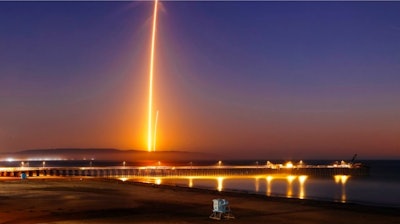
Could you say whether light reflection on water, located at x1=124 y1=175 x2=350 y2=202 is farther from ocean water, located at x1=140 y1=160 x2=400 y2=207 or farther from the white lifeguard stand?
the white lifeguard stand

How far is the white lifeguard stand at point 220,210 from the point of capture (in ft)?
73.9

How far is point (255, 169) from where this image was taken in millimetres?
158375

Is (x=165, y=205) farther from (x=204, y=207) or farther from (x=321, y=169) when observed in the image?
(x=321, y=169)

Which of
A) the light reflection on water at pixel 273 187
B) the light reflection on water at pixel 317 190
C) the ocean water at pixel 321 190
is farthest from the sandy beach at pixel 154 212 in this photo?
the light reflection on water at pixel 273 187

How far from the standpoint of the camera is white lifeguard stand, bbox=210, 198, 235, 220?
22.5m

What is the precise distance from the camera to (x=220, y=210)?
22.6m

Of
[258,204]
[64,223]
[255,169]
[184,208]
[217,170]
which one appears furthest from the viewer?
[255,169]

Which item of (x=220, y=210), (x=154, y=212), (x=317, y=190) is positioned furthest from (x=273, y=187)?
(x=220, y=210)

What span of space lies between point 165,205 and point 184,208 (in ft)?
7.01

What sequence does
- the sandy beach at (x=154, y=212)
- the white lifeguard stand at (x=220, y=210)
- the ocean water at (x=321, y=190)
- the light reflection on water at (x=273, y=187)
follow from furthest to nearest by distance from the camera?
1. the light reflection on water at (x=273, y=187)
2. the ocean water at (x=321, y=190)
3. the sandy beach at (x=154, y=212)
4. the white lifeguard stand at (x=220, y=210)

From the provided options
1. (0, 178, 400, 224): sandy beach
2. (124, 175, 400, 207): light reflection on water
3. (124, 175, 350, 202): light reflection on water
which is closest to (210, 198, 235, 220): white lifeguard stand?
(0, 178, 400, 224): sandy beach

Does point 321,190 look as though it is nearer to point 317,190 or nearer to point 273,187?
point 317,190

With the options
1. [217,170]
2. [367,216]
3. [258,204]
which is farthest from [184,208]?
[217,170]

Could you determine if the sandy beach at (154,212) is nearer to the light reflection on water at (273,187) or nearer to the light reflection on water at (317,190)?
the light reflection on water at (317,190)
